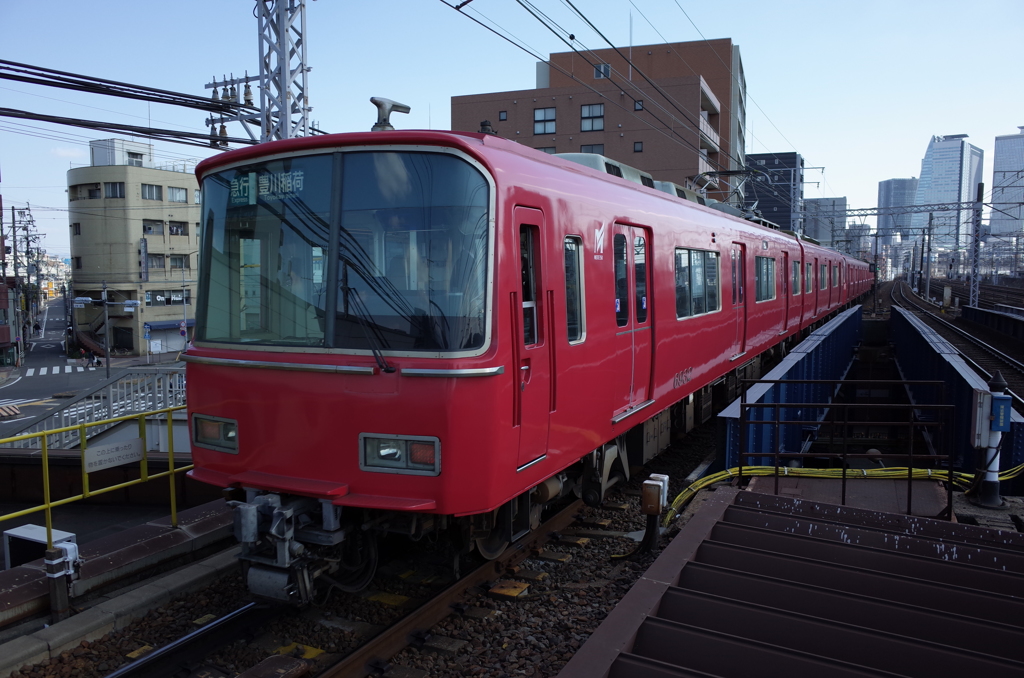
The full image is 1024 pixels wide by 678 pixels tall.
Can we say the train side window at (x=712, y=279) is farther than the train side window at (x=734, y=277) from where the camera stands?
No

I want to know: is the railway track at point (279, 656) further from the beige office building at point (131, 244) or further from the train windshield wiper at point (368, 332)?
the beige office building at point (131, 244)

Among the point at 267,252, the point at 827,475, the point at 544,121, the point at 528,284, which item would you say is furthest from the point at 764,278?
the point at 544,121

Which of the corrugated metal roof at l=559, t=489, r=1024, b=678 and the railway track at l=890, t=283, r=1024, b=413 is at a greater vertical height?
the corrugated metal roof at l=559, t=489, r=1024, b=678

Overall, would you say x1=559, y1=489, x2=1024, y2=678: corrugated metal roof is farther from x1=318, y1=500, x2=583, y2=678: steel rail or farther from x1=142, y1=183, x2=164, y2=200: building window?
x1=142, y1=183, x2=164, y2=200: building window

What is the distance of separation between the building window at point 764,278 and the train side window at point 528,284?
8351mm

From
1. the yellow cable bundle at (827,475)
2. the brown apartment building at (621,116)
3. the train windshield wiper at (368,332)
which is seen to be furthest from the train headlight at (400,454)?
the brown apartment building at (621,116)

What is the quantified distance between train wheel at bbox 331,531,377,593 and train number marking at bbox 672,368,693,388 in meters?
4.12

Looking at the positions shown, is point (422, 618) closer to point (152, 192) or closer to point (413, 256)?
point (413, 256)

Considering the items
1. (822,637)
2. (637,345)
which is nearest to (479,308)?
(822,637)

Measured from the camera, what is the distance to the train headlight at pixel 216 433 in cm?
481

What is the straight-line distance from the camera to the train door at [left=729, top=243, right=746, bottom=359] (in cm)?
1075

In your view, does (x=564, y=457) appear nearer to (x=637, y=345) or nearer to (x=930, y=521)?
(x=637, y=345)

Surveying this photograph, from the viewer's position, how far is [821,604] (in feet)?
11.8

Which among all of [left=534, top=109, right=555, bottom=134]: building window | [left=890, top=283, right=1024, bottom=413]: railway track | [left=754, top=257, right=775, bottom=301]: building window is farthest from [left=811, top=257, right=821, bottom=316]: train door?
[left=534, top=109, right=555, bottom=134]: building window
